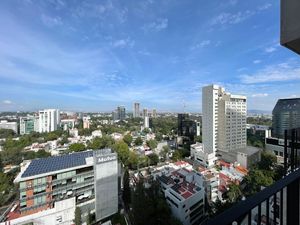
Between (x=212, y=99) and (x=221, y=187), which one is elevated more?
(x=212, y=99)

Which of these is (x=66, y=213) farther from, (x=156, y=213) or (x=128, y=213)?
(x=156, y=213)

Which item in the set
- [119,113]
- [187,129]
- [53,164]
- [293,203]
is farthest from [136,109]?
[293,203]

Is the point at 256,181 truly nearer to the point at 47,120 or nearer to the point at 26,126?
the point at 47,120

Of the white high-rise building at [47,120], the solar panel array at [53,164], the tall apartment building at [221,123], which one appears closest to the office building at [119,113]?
the white high-rise building at [47,120]

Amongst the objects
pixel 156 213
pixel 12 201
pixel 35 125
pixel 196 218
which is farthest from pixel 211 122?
pixel 35 125

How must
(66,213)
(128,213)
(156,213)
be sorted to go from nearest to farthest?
(156,213), (66,213), (128,213)

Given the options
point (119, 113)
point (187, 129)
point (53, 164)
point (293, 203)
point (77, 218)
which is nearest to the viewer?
point (293, 203)
